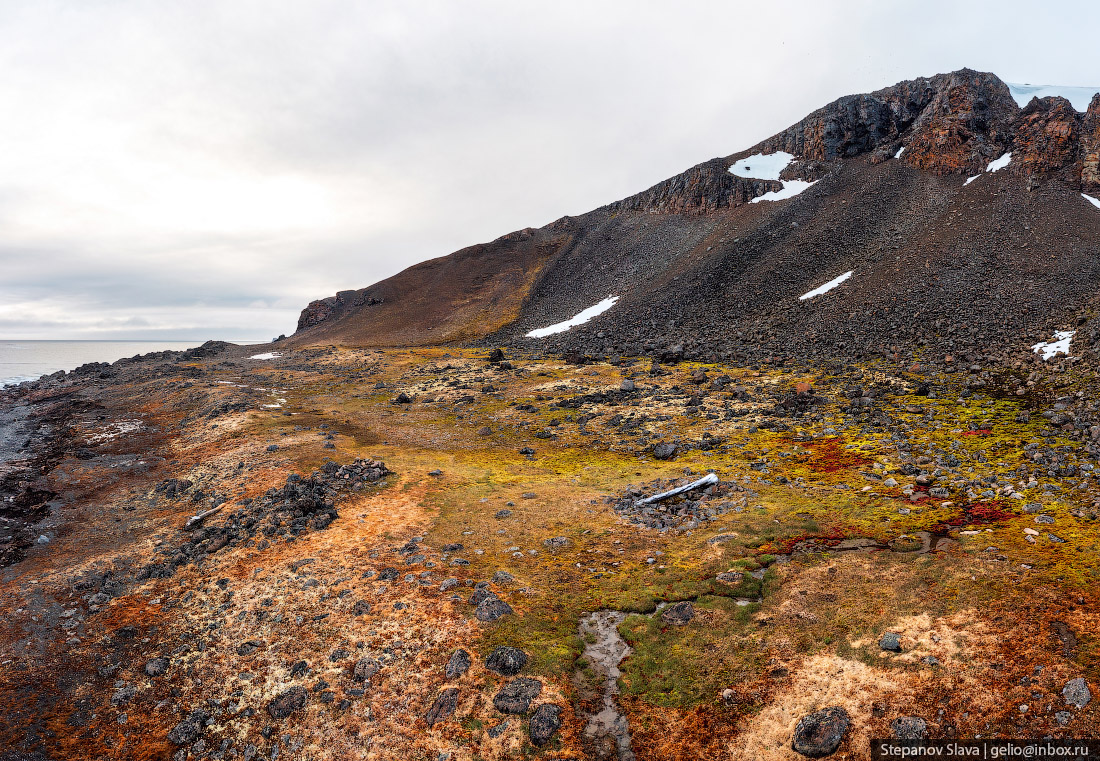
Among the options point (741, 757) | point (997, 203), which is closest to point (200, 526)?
point (741, 757)

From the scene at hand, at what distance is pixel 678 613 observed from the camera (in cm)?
1265

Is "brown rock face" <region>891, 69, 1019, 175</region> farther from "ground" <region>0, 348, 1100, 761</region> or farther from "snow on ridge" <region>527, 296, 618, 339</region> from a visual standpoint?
"ground" <region>0, 348, 1100, 761</region>

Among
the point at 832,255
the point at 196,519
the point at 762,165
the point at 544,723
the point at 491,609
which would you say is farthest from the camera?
the point at 762,165

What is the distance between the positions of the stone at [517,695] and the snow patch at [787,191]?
110 m

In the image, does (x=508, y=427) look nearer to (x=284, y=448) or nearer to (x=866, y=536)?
(x=284, y=448)

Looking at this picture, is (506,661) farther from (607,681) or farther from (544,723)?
(607,681)

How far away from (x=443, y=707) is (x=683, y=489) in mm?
13445

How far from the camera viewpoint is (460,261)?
135m

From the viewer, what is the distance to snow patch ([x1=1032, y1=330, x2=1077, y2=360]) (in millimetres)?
32062

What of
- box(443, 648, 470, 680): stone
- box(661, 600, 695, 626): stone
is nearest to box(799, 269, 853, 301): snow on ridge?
box(661, 600, 695, 626): stone

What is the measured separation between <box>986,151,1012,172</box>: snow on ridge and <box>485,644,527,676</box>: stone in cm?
10878

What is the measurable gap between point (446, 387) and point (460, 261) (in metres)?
94.1

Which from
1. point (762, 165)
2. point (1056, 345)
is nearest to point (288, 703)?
point (1056, 345)

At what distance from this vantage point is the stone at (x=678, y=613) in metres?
12.4
